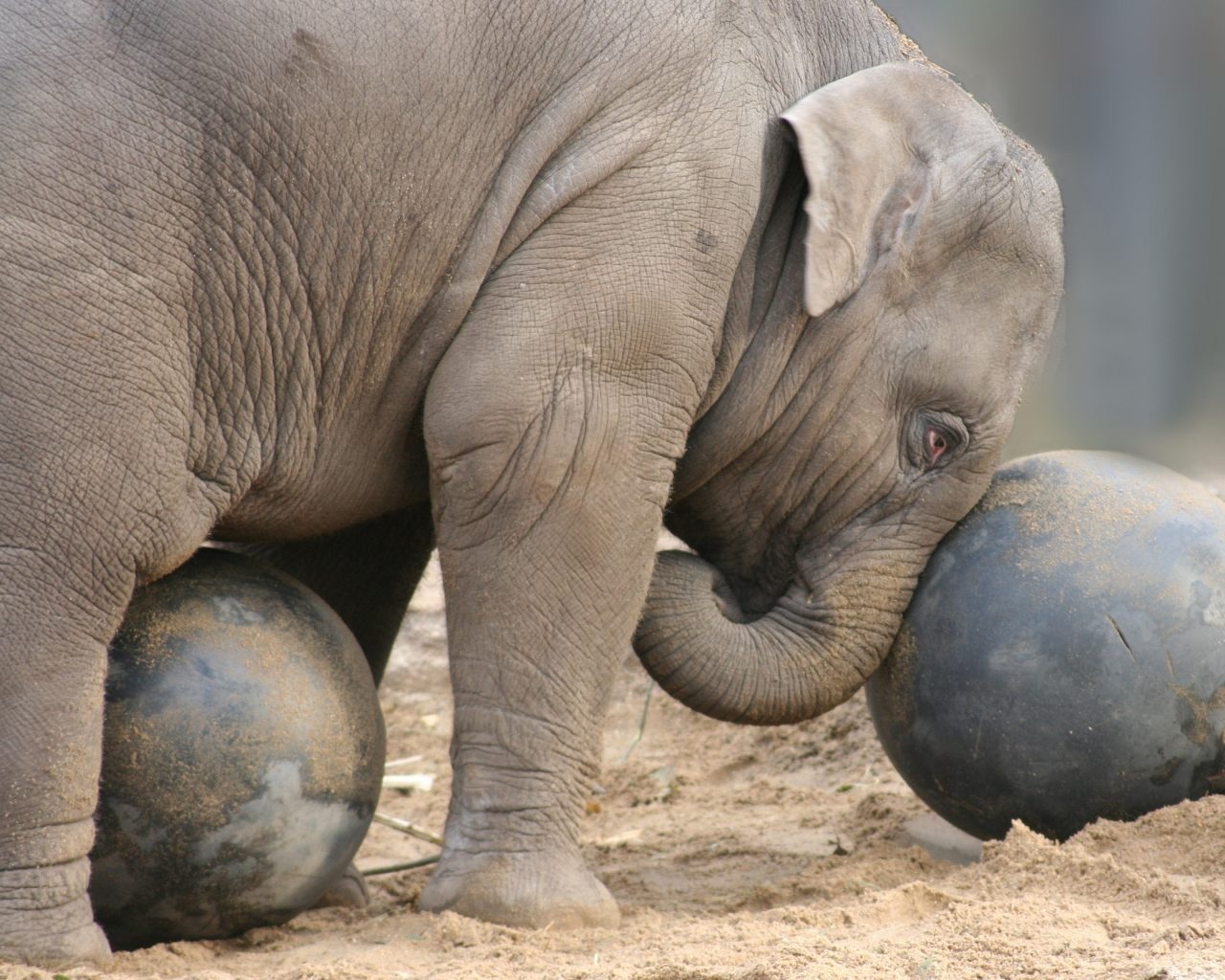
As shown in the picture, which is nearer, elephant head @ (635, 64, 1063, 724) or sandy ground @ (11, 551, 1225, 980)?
sandy ground @ (11, 551, 1225, 980)

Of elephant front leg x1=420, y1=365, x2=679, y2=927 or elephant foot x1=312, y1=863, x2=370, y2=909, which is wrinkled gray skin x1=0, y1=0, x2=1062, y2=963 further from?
elephant foot x1=312, y1=863, x2=370, y2=909

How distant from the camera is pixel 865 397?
4805mm

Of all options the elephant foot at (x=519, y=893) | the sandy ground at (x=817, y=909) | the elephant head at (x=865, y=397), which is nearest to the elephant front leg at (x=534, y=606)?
the elephant foot at (x=519, y=893)

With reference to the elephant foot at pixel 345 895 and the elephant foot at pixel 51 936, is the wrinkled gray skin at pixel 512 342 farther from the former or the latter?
the elephant foot at pixel 345 895

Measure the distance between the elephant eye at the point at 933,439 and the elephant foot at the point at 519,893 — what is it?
5.01 ft

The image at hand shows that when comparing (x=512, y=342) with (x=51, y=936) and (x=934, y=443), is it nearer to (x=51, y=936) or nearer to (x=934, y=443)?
(x=934, y=443)

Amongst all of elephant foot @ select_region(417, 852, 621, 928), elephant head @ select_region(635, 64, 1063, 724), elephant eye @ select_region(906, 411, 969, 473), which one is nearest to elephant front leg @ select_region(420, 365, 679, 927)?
elephant foot @ select_region(417, 852, 621, 928)

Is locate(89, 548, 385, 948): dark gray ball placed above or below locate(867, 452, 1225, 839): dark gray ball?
below

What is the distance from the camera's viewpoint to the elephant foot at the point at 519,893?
4.26m

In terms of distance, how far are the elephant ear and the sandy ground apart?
5.08 ft

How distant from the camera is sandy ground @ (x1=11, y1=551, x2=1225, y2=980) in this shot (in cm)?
359

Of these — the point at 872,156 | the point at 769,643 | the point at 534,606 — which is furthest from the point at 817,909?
the point at 872,156

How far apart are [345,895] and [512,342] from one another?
1.73 meters

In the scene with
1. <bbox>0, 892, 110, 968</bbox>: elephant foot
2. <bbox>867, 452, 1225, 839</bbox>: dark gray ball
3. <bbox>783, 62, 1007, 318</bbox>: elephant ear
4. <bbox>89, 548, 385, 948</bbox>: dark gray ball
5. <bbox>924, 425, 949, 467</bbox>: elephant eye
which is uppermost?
<bbox>783, 62, 1007, 318</bbox>: elephant ear
